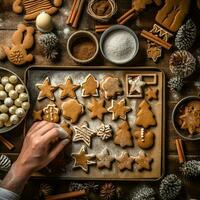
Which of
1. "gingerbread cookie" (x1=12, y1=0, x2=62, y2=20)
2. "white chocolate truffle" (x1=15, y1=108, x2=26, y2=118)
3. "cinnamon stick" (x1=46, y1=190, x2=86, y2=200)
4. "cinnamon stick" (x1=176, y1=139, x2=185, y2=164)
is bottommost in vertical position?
"cinnamon stick" (x1=46, y1=190, x2=86, y2=200)

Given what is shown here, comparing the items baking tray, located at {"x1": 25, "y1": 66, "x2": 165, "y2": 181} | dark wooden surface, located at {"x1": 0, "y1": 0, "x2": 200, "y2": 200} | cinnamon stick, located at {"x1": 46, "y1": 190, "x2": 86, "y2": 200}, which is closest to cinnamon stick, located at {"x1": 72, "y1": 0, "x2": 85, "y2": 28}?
dark wooden surface, located at {"x1": 0, "y1": 0, "x2": 200, "y2": 200}

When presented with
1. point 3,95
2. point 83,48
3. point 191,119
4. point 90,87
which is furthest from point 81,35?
point 191,119

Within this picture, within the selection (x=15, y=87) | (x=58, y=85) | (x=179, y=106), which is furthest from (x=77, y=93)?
(x=179, y=106)

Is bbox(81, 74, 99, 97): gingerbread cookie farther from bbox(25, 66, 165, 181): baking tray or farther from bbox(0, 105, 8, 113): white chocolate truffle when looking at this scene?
bbox(0, 105, 8, 113): white chocolate truffle

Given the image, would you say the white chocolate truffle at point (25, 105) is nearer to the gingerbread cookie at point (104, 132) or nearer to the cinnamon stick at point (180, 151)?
the gingerbread cookie at point (104, 132)

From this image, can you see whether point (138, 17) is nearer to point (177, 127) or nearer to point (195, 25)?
point (195, 25)

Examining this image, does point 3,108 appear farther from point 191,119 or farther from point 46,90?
point 191,119
